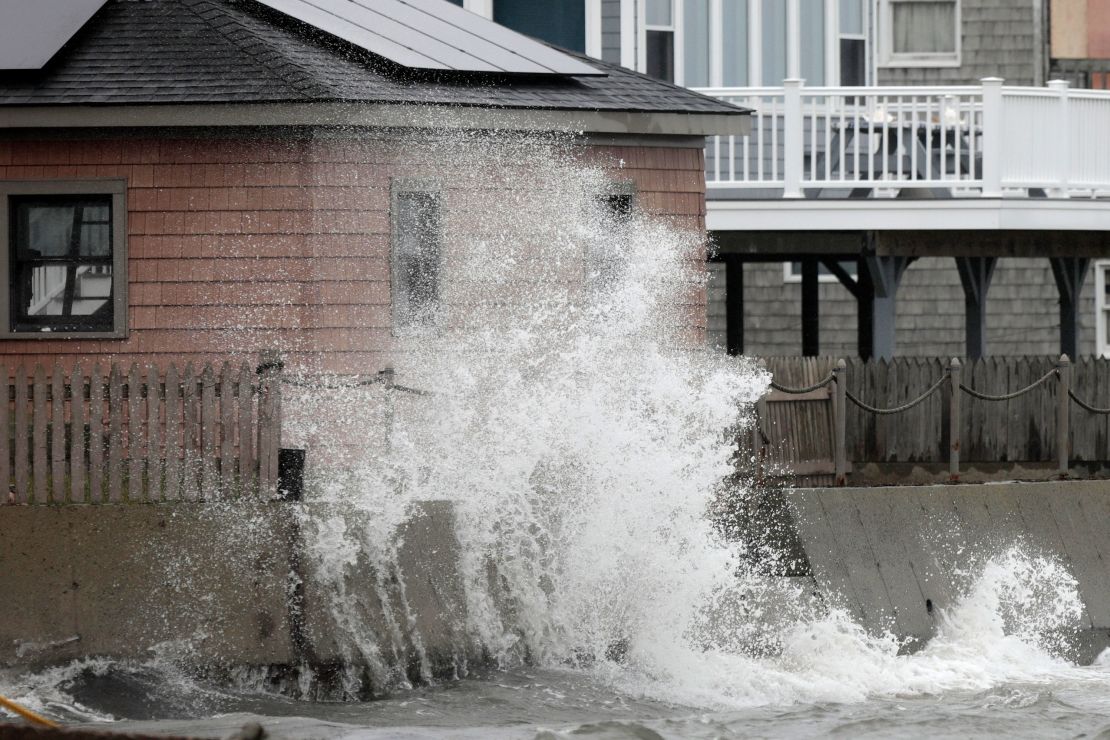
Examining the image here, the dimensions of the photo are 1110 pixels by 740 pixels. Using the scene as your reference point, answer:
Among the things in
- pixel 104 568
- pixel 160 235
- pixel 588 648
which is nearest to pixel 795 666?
pixel 588 648

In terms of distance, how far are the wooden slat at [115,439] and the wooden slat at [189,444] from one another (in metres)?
0.46

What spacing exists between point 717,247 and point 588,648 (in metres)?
9.40

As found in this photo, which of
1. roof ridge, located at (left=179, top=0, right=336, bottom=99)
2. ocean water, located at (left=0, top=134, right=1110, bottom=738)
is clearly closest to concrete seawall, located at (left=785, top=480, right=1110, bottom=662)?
ocean water, located at (left=0, top=134, right=1110, bottom=738)

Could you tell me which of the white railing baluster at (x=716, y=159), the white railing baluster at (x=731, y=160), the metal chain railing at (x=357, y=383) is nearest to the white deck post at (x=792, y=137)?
the white railing baluster at (x=731, y=160)

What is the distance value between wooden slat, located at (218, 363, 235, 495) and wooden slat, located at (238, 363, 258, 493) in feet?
0.21

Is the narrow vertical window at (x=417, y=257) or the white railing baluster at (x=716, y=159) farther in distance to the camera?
the white railing baluster at (x=716, y=159)

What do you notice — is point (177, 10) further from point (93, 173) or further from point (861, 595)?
point (861, 595)

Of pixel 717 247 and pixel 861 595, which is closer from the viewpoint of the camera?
pixel 861 595

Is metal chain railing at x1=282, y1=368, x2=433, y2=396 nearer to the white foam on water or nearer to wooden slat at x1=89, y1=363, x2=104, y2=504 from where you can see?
the white foam on water

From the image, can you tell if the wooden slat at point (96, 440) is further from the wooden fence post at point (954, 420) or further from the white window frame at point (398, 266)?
the wooden fence post at point (954, 420)

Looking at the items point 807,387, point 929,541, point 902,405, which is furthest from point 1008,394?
point 929,541

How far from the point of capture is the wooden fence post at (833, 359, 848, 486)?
15.9 metres

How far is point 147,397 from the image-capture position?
41.0 ft

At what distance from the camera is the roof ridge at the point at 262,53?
15.8 metres
